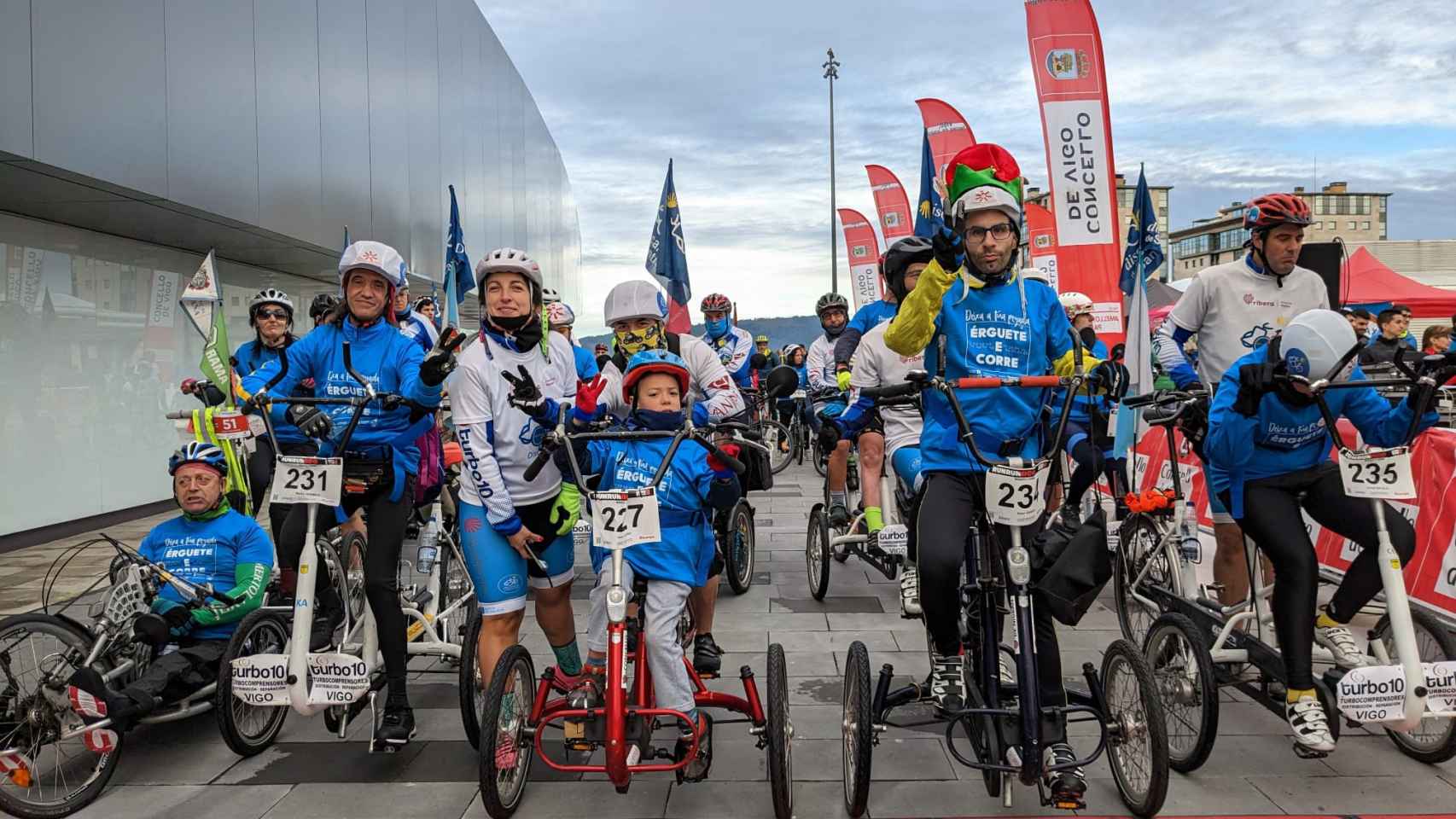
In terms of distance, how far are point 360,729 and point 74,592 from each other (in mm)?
4123

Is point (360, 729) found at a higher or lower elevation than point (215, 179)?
lower

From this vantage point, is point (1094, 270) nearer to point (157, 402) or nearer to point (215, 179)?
point (215, 179)

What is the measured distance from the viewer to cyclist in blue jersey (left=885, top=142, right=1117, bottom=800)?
3.44 meters

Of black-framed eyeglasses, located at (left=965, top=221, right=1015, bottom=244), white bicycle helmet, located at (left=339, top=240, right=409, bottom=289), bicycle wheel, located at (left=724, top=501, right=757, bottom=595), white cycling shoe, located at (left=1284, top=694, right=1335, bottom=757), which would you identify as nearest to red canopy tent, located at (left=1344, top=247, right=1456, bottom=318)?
bicycle wheel, located at (left=724, top=501, right=757, bottom=595)

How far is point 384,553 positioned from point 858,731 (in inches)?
83.0

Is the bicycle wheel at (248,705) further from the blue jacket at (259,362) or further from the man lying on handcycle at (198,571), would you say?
the blue jacket at (259,362)

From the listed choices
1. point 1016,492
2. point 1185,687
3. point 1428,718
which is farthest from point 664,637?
point 1428,718

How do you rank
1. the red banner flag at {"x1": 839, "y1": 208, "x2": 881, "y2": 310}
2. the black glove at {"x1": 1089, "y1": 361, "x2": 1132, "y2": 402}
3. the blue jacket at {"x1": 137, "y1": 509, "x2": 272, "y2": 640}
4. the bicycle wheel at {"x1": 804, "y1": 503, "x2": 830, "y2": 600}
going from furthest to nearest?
the red banner flag at {"x1": 839, "y1": 208, "x2": 881, "y2": 310}, the bicycle wheel at {"x1": 804, "y1": 503, "x2": 830, "y2": 600}, the blue jacket at {"x1": 137, "y1": 509, "x2": 272, "y2": 640}, the black glove at {"x1": 1089, "y1": 361, "x2": 1132, "y2": 402}

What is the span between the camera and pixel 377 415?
4293mm

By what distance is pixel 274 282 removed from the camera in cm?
1617

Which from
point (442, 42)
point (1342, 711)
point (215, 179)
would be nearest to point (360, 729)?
point (1342, 711)

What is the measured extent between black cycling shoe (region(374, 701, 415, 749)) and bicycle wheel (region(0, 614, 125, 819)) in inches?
37.3

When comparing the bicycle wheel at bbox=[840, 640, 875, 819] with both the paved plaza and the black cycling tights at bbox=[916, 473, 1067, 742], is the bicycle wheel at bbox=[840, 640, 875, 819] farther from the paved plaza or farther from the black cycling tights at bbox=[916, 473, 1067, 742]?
the black cycling tights at bbox=[916, 473, 1067, 742]

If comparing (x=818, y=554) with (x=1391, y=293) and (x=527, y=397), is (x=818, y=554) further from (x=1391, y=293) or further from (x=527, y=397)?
(x=1391, y=293)
